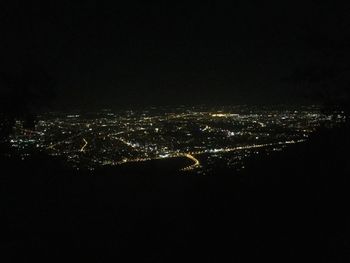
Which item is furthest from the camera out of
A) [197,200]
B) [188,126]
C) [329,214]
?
[188,126]

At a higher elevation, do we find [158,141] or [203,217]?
[203,217]

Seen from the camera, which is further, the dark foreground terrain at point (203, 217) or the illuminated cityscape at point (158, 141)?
the illuminated cityscape at point (158, 141)

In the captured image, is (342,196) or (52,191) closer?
(342,196)

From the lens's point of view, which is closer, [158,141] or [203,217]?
[203,217]

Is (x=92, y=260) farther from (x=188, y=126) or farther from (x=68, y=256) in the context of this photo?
(x=188, y=126)

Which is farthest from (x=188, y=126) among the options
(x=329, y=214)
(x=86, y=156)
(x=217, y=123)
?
(x=329, y=214)

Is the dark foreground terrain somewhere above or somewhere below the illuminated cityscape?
above

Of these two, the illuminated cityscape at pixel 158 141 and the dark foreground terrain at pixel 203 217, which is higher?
the dark foreground terrain at pixel 203 217

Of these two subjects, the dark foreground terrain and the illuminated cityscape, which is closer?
the dark foreground terrain
